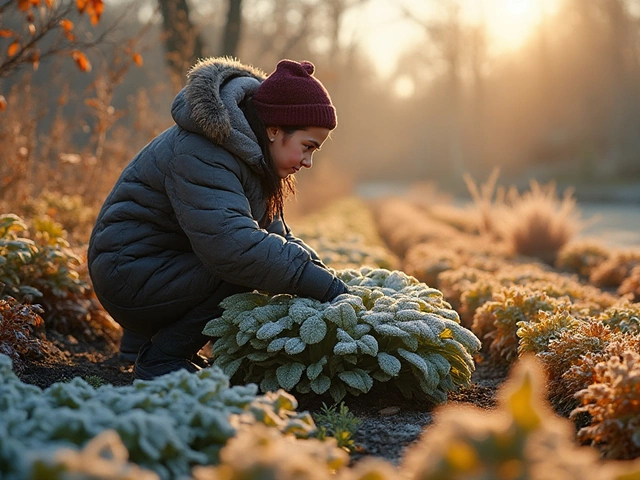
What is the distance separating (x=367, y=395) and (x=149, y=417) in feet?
5.21

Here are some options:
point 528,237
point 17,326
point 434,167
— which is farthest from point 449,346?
point 434,167

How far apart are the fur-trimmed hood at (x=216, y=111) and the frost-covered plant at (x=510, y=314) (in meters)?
1.75

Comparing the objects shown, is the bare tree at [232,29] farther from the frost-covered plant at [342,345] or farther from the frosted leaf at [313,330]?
the frosted leaf at [313,330]

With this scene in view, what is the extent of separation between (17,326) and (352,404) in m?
1.59

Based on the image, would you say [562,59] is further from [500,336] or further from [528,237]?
[500,336]

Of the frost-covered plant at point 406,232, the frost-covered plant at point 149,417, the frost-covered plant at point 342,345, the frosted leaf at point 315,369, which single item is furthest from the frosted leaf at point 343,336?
the frost-covered plant at point 406,232

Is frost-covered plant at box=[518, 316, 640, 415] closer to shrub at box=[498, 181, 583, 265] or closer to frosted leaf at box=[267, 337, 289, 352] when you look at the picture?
frosted leaf at box=[267, 337, 289, 352]

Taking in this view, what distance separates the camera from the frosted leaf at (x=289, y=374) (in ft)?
9.34

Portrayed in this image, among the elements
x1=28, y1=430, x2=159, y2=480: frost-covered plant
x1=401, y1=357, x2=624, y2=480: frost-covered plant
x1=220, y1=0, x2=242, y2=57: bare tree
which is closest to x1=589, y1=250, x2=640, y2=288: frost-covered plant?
x1=401, y1=357, x2=624, y2=480: frost-covered plant

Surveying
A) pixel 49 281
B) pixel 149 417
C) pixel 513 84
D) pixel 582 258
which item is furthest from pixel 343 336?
pixel 513 84

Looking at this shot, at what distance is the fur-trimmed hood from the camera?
3.07 m

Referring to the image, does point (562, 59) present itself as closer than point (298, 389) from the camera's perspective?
No

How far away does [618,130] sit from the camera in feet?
106

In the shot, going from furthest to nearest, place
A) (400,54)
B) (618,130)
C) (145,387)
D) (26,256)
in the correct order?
(400,54) < (618,130) < (26,256) < (145,387)
